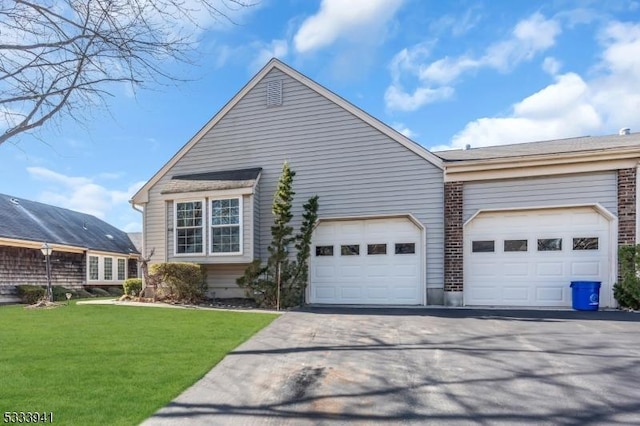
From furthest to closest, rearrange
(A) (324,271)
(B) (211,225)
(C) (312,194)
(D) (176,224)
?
(D) (176,224), (B) (211,225), (C) (312,194), (A) (324,271)

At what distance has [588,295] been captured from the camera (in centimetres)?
920

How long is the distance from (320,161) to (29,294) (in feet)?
43.7

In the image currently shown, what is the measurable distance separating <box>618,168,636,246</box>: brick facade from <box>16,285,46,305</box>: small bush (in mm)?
19854

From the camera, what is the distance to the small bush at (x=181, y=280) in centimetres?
1141

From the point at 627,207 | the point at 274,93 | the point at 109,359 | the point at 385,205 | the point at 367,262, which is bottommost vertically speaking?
the point at 109,359

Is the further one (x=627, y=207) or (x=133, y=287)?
(x=133, y=287)

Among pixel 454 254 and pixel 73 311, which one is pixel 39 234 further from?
pixel 454 254

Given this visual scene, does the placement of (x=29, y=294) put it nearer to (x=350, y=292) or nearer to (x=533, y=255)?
(x=350, y=292)

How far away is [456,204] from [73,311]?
34.1 feet

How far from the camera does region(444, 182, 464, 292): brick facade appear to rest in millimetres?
10375

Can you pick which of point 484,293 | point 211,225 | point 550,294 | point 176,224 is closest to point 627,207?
point 550,294

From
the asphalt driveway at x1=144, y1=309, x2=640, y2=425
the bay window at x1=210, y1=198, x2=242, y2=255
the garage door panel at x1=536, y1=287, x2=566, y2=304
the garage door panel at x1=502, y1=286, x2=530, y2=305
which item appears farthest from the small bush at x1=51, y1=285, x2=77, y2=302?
the garage door panel at x1=536, y1=287, x2=566, y2=304

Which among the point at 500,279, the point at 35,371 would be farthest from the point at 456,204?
the point at 35,371

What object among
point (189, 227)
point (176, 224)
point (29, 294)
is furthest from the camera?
point (29, 294)
